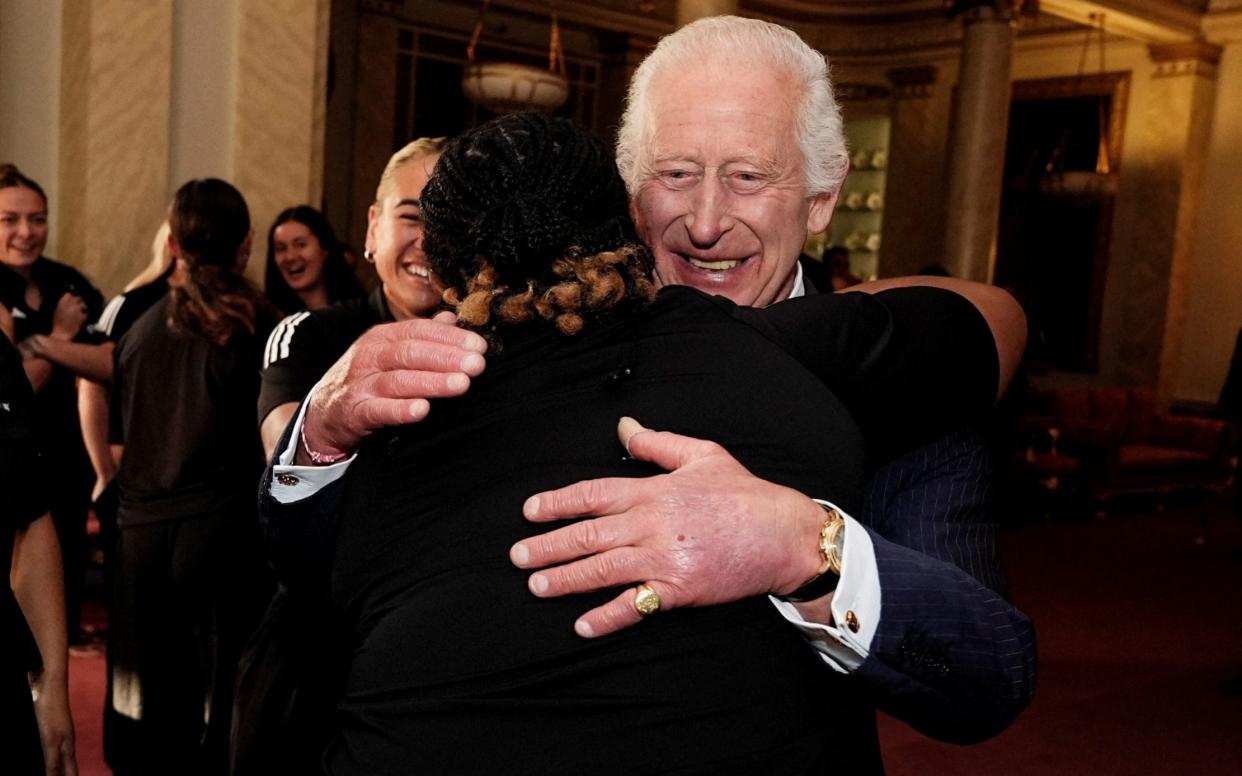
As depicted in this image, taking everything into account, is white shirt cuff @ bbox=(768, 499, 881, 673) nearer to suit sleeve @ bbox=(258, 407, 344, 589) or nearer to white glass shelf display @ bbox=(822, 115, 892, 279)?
suit sleeve @ bbox=(258, 407, 344, 589)

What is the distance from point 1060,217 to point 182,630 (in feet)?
40.0

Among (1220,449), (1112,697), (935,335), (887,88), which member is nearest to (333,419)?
(935,335)

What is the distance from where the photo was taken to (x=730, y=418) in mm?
1104

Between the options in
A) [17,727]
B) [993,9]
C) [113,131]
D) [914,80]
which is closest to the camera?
[17,727]

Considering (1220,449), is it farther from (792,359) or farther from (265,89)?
(792,359)

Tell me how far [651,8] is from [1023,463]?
240 inches

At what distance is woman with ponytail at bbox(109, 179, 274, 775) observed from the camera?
3.36 metres

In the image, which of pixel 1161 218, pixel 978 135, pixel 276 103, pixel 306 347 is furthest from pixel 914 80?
pixel 306 347

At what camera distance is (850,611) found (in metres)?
1.13

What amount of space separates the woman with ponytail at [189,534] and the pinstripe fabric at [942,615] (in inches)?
95.2

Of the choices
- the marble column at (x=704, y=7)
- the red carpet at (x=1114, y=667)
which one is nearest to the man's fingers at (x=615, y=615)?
the red carpet at (x=1114, y=667)

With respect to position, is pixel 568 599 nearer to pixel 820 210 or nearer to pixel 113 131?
pixel 820 210

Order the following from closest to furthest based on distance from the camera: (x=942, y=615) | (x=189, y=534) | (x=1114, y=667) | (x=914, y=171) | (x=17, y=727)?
(x=942, y=615)
(x=17, y=727)
(x=189, y=534)
(x=1114, y=667)
(x=914, y=171)

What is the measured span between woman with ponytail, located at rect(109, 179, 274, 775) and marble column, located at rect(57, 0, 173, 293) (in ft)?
6.10
